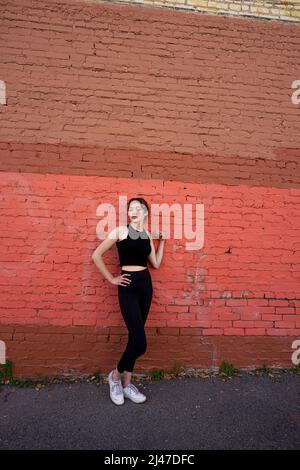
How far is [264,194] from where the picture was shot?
3.74 metres

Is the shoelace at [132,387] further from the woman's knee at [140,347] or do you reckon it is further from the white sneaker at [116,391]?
the woman's knee at [140,347]

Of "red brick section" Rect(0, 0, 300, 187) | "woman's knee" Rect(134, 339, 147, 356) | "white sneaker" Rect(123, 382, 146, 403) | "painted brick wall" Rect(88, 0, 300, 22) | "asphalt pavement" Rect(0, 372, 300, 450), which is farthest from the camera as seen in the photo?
"painted brick wall" Rect(88, 0, 300, 22)

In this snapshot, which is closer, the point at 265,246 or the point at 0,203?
the point at 0,203

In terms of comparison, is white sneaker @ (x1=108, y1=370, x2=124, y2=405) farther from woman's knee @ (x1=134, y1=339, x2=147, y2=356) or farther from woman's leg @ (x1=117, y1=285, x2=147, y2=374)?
woman's knee @ (x1=134, y1=339, x2=147, y2=356)

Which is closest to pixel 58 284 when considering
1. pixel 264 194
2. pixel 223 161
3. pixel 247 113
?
pixel 223 161

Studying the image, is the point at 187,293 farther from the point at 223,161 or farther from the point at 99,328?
the point at 223,161

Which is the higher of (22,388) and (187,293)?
(187,293)

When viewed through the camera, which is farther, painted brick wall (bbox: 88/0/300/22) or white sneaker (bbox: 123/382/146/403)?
painted brick wall (bbox: 88/0/300/22)

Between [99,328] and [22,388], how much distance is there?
3.24 feet

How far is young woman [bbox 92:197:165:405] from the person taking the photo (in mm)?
3055

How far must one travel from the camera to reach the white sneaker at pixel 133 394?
313cm

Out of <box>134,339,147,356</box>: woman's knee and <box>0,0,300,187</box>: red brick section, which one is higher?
<box>0,0,300,187</box>: red brick section

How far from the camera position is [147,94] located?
361cm

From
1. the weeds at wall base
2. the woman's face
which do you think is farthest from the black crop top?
the weeds at wall base
